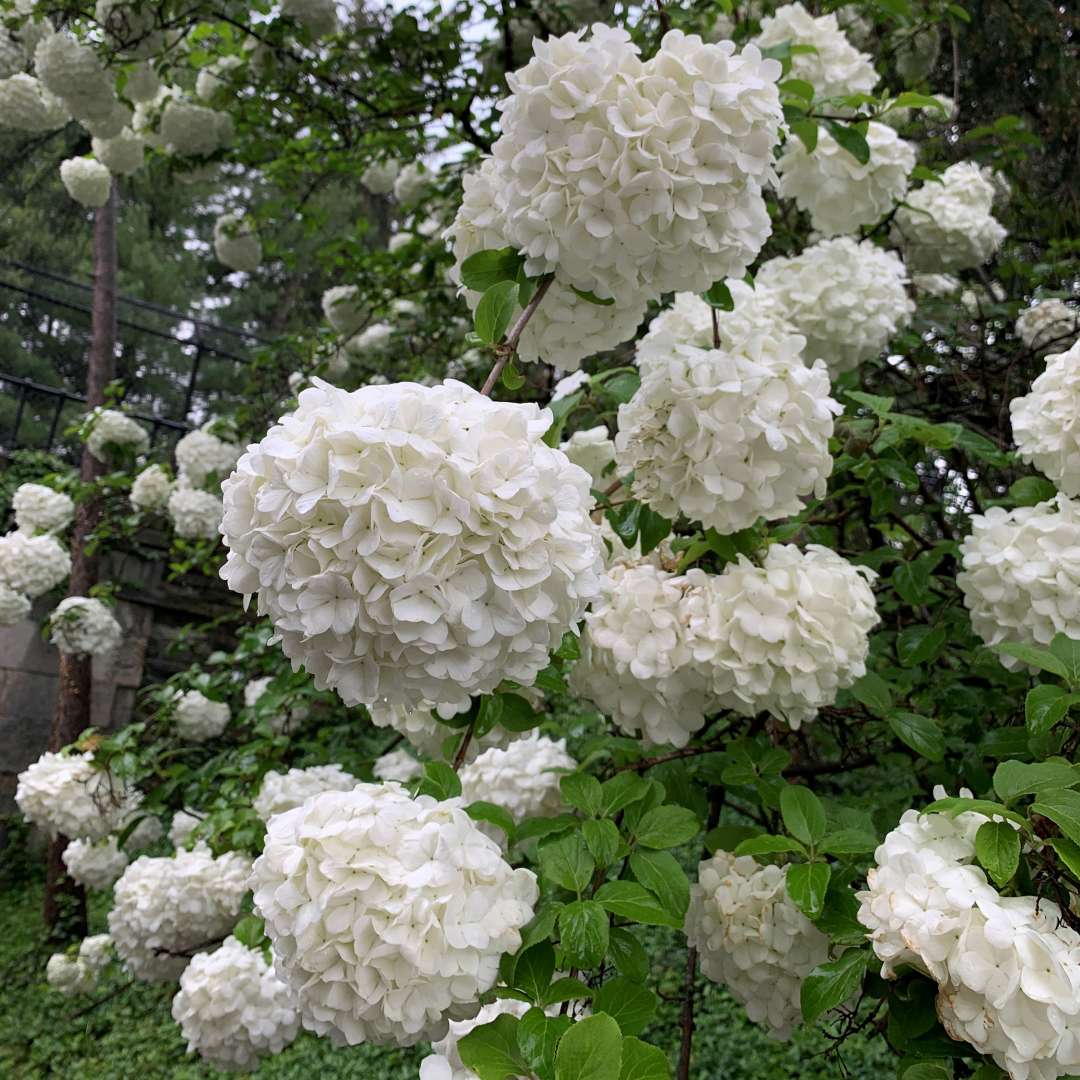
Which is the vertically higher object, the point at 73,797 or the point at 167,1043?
the point at 73,797

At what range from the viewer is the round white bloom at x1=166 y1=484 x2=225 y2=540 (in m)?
4.49

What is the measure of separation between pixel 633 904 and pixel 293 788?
1.36 meters

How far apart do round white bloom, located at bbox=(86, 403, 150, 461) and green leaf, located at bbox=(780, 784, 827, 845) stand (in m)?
4.40

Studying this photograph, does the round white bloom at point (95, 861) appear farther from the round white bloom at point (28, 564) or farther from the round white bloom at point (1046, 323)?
the round white bloom at point (1046, 323)

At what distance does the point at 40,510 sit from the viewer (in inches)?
179

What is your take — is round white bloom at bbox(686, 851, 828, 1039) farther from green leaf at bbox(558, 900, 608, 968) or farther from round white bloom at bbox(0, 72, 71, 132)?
round white bloom at bbox(0, 72, 71, 132)

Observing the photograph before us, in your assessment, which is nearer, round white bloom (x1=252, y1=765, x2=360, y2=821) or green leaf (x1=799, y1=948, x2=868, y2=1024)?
green leaf (x1=799, y1=948, x2=868, y2=1024)

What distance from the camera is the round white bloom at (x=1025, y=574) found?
1335mm

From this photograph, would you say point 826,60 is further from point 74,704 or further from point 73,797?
point 74,704

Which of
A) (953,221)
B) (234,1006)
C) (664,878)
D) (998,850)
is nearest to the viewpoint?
(998,850)

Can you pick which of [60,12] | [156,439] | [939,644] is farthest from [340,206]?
[939,644]

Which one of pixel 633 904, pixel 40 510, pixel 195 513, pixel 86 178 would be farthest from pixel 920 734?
pixel 86 178

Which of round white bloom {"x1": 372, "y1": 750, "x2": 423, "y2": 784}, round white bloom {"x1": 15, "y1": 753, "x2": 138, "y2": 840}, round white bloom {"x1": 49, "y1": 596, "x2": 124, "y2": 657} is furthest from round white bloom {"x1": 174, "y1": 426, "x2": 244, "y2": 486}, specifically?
round white bloom {"x1": 372, "y1": 750, "x2": 423, "y2": 784}

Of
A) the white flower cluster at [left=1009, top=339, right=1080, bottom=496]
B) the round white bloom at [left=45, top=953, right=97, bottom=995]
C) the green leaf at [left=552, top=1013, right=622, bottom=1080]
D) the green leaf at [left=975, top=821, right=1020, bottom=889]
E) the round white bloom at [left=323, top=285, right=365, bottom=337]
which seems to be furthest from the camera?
the round white bloom at [left=323, top=285, right=365, bottom=337]
